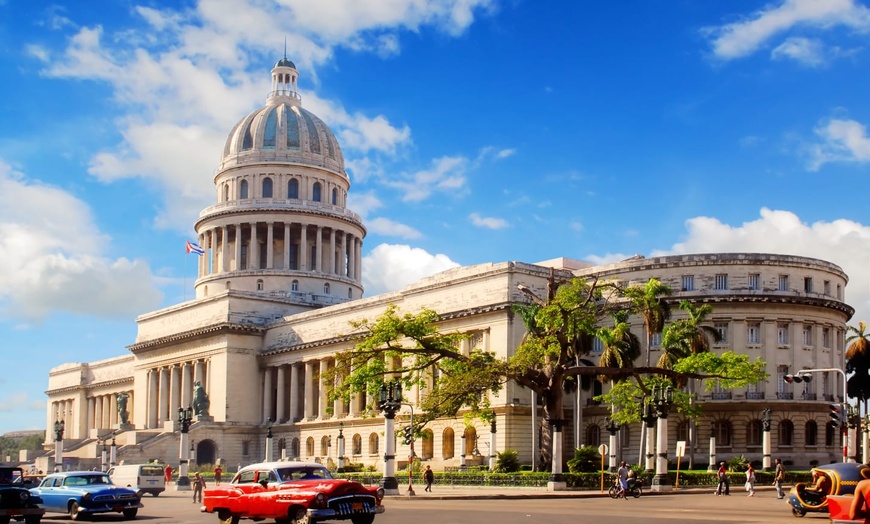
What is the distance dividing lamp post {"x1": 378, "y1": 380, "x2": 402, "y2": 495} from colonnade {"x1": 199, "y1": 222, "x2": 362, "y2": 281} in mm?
63427

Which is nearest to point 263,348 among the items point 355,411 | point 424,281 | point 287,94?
point 355,411

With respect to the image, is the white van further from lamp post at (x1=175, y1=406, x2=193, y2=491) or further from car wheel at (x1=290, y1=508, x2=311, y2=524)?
car wheel at (x1=290, y1=508, x2=311, y2=524)

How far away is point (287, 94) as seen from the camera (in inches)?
5123

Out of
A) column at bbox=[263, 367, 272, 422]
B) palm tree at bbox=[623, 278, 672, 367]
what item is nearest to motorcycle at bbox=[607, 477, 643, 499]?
palm tree at bbox=[623, 278, 672, 367]

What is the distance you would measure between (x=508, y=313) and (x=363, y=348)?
20.1 meters

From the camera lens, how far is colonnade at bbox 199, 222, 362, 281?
11988 centimetres

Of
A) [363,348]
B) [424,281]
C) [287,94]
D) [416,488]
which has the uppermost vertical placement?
[287,94]

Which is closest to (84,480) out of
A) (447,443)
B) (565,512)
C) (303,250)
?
(565,512)

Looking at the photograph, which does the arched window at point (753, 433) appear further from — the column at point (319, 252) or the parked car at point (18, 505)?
the column at point (319, 252)

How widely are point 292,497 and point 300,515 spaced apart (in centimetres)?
57

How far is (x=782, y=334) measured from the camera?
79750mm

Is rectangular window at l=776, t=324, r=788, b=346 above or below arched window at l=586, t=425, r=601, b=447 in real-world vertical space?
above

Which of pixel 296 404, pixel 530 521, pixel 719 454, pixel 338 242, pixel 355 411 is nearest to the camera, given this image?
pixel 530 521

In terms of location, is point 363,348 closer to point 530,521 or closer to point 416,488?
point 416,488
